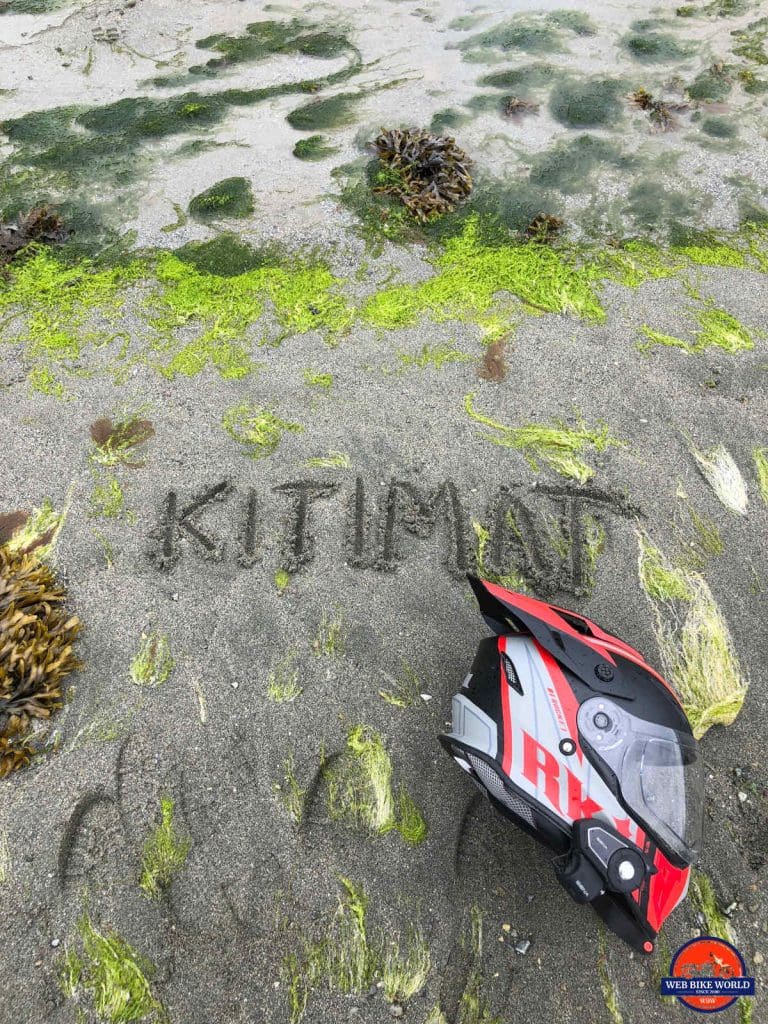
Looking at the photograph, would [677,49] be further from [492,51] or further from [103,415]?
[103,415]

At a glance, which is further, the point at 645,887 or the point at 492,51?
the point at 492,51

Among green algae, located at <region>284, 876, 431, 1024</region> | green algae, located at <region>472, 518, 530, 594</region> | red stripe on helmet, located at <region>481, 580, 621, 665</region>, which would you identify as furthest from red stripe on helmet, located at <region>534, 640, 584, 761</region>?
green algae, located at <region>284, 876, 431, 1024</region>

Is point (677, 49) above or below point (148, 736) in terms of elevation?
above

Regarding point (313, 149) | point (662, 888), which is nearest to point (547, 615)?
point (662, 888)

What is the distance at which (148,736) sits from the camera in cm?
294

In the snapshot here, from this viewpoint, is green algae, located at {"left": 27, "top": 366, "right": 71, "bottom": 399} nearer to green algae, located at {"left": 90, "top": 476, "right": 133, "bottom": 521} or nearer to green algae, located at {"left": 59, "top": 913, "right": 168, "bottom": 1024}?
green algae, located at {"left": 90, "top": 476, "right": 133, "bottom": 521}

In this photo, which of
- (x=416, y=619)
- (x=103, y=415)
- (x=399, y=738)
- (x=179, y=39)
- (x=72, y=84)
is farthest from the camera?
(x=179, y=39)

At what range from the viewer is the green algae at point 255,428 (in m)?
3.95

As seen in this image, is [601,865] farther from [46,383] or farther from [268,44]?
[268,44]

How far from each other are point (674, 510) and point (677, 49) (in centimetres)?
638

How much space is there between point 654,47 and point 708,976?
28.5ft

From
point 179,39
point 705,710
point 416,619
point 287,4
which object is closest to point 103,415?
point 416,619

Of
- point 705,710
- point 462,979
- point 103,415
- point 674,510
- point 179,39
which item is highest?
point 179,39

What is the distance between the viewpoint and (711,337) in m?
4.46
